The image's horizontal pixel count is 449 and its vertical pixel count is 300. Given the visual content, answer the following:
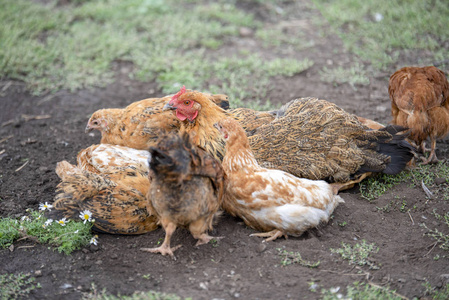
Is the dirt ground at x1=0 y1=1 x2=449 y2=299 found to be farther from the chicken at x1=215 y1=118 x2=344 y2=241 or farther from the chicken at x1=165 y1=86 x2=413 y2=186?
the chicken at x1=165 y1=86 x2=413 y2=186

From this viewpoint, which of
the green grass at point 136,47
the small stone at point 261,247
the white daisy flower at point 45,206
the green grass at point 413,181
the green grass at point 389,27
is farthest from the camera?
the green grass at point 389,27

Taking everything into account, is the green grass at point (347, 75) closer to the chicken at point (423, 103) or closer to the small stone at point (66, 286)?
the chicken at point (423, 103)

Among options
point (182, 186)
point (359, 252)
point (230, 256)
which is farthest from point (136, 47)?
point (359, 252)

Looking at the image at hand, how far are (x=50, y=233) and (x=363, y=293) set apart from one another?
2909mm

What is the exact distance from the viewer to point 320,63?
7723mm

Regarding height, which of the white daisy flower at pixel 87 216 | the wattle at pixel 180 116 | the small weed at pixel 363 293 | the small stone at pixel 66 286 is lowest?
the small stone at pixel 66 286

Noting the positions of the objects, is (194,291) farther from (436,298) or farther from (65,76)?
(65,76)

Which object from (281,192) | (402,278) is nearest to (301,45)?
(281,192)

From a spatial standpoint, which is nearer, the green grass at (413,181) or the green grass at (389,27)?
the green grass at (413,181)

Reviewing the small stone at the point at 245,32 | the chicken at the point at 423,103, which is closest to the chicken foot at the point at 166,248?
the chicken at the point at 423,103

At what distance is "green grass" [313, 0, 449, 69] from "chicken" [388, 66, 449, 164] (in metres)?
2.12

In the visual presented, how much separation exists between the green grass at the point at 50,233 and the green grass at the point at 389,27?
5624 mm

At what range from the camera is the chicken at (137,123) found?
5.14 m

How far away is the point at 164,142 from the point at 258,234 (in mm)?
1312
